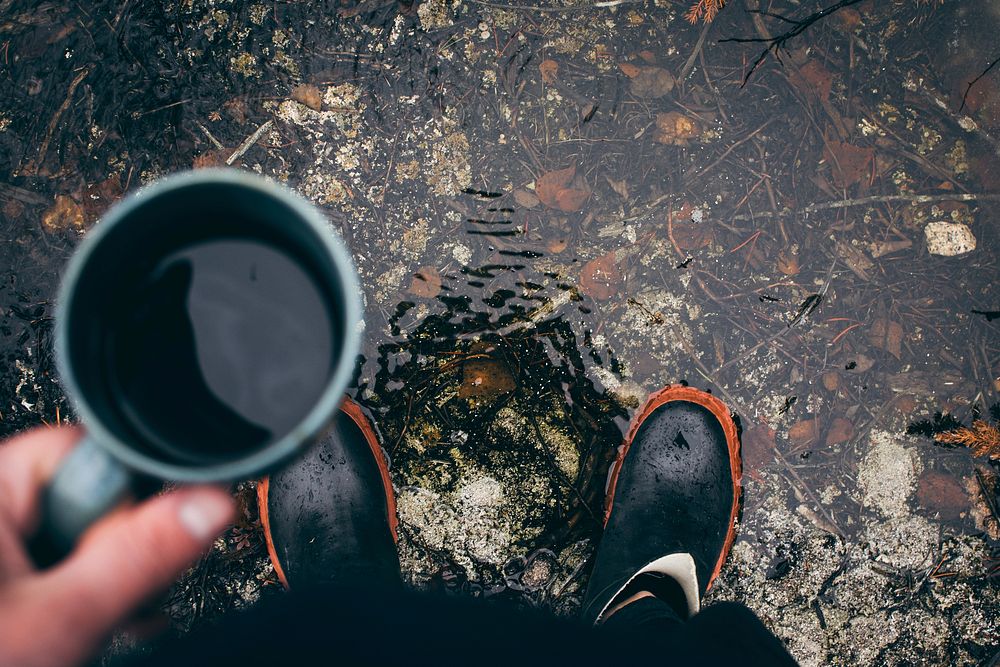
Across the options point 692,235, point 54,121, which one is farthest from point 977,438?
point 54,121

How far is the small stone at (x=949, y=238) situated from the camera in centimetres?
189

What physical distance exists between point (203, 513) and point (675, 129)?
1.72m

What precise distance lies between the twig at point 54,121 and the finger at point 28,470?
140 cm

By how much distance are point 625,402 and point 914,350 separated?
96 cm

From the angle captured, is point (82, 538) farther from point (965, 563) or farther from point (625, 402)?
point (965, 563)

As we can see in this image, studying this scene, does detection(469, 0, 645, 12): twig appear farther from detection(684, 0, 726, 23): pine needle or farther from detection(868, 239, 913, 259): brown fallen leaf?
detection(868, 239, 913, 259): brown fallen leaf

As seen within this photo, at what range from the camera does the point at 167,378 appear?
0.92 meters

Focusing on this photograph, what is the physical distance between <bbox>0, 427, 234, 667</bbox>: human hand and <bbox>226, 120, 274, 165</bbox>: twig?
121 centimetres

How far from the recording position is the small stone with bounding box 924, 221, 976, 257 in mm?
1889

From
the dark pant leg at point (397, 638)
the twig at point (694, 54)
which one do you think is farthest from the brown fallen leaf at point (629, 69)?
the dark pant leg at point (397, 638)

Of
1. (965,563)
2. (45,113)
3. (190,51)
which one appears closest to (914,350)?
(965,563)

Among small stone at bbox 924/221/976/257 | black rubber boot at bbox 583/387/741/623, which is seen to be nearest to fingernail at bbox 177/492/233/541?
black rubber boot at bbox 583/387/741/623

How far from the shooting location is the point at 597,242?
1871 millimetres

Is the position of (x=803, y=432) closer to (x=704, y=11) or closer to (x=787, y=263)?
(x=787, y=263)
